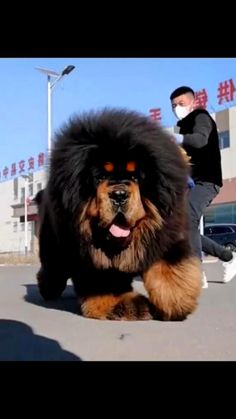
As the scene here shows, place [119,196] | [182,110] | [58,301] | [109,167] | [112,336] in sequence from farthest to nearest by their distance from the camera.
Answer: [182,110] < [58,301] < [109,167] < [119,196] < [112,336]

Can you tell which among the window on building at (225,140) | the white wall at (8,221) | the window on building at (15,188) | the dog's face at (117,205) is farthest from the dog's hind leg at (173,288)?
the window on building at (15,188)

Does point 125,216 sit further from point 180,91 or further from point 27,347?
point 180,91

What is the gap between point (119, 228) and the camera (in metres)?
3.54

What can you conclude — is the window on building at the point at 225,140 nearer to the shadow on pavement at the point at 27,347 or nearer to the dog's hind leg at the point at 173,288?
the dog's hind leg at the point at 173,288

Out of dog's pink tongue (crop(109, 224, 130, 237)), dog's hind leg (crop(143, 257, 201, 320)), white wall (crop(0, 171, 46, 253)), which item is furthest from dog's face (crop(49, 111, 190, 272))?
white wall (crop(0, 171, 46, 253))

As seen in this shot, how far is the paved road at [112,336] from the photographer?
2758mm

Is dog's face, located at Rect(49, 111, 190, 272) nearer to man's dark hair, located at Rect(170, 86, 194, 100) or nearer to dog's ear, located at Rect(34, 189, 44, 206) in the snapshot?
dog's ear, located at Rect(34, 189, 44, 206)

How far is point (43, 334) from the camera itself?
330 centimetres

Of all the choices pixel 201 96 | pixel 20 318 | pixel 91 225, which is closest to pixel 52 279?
pixel 20 318

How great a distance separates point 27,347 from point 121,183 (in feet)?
3.70

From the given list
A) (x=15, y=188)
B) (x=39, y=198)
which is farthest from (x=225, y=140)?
(x=39, y=198)

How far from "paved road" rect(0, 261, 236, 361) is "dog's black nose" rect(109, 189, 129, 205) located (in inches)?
29.7
